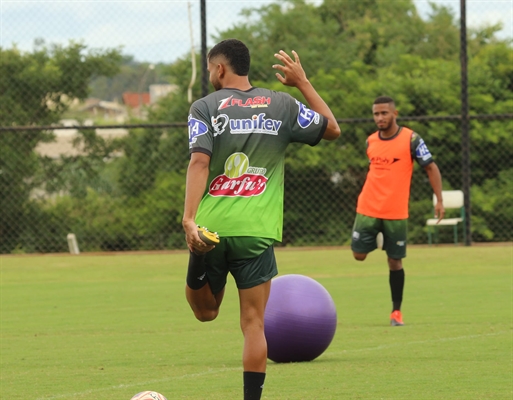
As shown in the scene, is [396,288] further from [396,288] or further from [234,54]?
[234,54]

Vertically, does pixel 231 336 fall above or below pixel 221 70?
below

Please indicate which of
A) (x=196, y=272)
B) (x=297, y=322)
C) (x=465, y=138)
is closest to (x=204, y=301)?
(x=196, y=272)

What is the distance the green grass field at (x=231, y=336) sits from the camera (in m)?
6.95

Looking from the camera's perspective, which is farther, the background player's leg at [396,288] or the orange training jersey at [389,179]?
the orange training jersey at [389,179]

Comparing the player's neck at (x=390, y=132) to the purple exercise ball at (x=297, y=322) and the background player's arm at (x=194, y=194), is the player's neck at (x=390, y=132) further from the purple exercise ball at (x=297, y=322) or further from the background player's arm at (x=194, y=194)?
the background player's arm at (x=194, y=194)

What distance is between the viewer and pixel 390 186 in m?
11.1

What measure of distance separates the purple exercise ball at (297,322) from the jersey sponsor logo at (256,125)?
243 centimetres

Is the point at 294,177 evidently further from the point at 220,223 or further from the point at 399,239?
the point at 220,223

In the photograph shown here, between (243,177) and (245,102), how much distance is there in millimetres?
410

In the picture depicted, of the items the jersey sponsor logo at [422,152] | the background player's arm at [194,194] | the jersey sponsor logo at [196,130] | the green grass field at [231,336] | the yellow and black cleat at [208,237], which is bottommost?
the green grass field at [231,336]

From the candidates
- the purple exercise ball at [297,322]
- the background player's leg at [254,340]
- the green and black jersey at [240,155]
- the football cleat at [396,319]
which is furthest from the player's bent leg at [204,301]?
Answer: the football cleat at [396,319]

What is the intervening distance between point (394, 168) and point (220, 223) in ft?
19.3

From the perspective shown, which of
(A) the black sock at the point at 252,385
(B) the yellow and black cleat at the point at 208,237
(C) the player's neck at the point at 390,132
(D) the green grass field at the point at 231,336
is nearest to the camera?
(B) the yellow and black cleat at the point at 208,237

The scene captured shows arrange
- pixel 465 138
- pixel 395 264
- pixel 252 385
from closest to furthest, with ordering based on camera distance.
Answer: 1. pixel 252 385
2. pixel 395 264
3. pixel 465 138
